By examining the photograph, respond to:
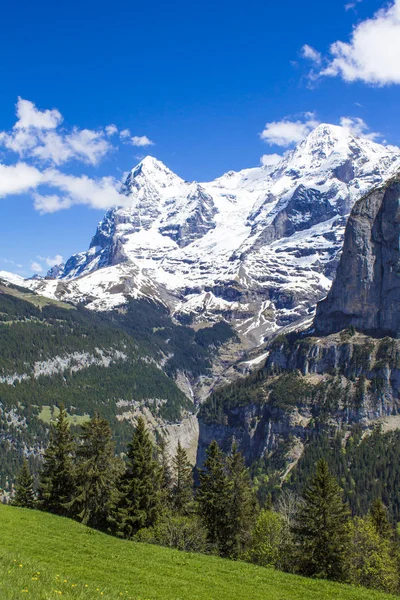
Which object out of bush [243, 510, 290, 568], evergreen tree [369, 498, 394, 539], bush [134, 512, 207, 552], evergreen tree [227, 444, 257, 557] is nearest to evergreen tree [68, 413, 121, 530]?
bush [134, 512, 207, 552]

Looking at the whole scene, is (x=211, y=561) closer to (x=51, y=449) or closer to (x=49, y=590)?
(x=49, y=590)

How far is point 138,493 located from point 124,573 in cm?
2714

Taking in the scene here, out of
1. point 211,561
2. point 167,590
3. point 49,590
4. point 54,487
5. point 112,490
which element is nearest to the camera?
point 49,590

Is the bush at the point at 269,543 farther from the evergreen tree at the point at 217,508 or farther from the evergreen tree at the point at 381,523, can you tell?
the evergreen tree at the point at 381,523

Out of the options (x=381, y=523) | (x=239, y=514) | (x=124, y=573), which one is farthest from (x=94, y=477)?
(x=381, y=523)

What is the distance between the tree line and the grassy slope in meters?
11.6

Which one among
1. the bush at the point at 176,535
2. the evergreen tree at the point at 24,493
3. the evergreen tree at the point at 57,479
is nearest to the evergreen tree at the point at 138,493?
the bush at the point at 176,535

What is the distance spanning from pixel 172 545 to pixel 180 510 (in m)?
16.0

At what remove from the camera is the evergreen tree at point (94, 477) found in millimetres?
62375

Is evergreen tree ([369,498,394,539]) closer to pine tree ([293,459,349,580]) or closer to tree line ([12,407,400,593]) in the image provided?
tree line ([12,407,400,593])

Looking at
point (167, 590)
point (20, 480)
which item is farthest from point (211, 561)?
point (20, 480)

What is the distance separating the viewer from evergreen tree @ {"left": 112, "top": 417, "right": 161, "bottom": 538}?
57438mm

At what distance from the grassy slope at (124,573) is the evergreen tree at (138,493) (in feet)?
35.7

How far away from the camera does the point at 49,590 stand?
67.9ft
